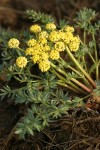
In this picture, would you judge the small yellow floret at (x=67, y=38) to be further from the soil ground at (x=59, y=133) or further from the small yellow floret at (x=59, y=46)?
the soil ground at (x=59, y=133)

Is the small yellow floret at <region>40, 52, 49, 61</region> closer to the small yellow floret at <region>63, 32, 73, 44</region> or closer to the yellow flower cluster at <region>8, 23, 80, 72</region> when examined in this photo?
the yellow flower cluster at <region>8, 23, 80, 72</region>

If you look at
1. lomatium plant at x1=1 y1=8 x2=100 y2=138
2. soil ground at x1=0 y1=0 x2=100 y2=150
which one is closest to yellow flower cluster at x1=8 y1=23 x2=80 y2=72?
lomatium plant at x1=1 y1=8 x2=100 y2=138

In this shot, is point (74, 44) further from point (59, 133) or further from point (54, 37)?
point (59, 133)

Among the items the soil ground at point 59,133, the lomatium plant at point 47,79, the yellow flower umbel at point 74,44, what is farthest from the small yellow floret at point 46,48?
the soil ground at point 59,133

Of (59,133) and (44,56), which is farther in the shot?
(59,133)

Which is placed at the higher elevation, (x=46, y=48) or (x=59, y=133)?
(x=46, y=48)

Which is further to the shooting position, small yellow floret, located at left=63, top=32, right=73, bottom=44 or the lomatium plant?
small yellow floret, located at left=63, top=32, right=73, bottom=44

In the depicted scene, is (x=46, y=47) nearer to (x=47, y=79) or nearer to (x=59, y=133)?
(x=47, y=79)

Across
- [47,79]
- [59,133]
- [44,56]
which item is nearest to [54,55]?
[44,56]

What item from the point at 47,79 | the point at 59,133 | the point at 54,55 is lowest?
the point at 59,133

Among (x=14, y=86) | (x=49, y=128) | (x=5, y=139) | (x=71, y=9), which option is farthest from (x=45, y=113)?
(x=71, y=9)

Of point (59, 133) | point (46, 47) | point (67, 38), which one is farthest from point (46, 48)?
point (59, 133)
